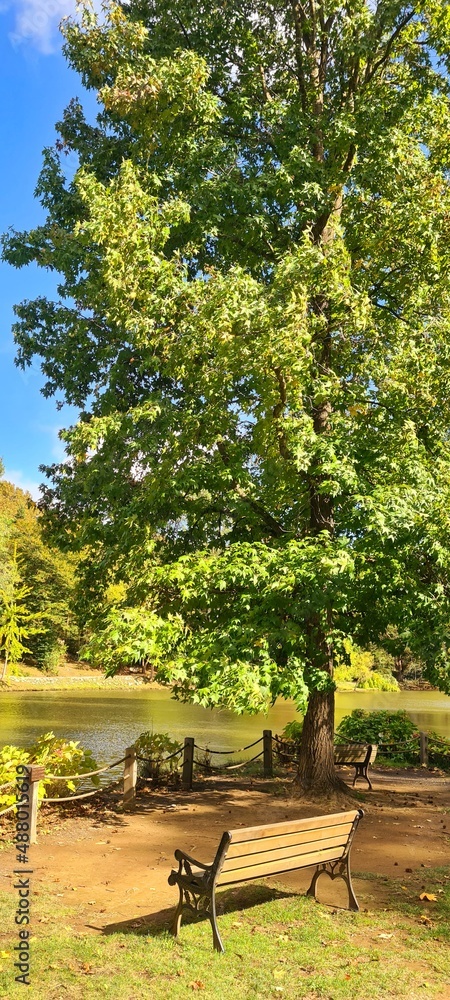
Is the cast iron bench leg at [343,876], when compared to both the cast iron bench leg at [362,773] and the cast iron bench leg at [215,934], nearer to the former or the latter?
the cast iron bench leg at [215,934]

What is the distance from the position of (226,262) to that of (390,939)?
10.4 meters

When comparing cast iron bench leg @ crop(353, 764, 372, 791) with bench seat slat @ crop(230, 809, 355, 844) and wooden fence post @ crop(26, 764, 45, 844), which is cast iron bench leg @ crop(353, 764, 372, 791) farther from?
bench seat slat @ crop(230, 809, 355, 844)

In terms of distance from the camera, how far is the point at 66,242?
12.0 m

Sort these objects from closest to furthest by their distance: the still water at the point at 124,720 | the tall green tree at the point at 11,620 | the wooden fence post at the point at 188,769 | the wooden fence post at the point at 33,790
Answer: the wooden fence post at the point at 33,790 → the wooden fence post at the point at 188,769 → the still water at the point at 124,720 → the tall green tree at the point at 11,620

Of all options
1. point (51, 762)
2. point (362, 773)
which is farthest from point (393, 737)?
point (51, 762)

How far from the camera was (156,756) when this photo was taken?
515 inches

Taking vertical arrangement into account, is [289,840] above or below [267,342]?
below

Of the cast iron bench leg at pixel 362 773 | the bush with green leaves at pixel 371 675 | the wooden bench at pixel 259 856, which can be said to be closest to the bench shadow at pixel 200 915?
the wooden bench at pixel 259 856

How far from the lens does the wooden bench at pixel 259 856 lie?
5211 mm

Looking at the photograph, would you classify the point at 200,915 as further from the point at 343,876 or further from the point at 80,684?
the point at 80,684

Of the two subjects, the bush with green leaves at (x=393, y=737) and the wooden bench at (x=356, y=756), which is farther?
the bush with green leaves at (x=393, y=737)

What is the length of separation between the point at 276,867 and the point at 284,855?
0.36 ft

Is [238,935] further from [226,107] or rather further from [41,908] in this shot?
[226,107]

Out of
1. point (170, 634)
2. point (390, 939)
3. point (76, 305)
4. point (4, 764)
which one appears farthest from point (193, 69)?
point (390, 939)
